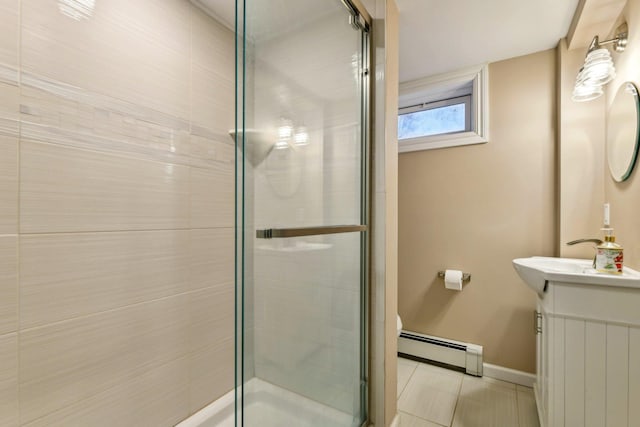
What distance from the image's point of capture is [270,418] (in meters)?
0.76

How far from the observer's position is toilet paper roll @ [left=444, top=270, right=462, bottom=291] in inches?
80.3

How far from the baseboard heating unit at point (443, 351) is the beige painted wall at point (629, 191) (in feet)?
3.45

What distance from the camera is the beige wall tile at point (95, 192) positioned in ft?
2.97

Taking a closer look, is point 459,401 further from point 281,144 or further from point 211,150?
point 211,150

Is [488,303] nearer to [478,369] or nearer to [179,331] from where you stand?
[478,369]

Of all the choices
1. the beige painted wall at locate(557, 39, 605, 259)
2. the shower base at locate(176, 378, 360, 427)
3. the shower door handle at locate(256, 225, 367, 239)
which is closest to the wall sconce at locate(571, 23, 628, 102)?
the beige painted wall at locate(557, 39, 605, 259)

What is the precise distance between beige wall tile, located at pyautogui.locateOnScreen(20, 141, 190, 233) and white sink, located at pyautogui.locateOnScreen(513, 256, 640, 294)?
159cm

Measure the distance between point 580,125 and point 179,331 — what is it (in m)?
2.43

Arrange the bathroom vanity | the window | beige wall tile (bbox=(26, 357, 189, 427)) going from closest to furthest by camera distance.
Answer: beige wall tile (bbox=(26, 357, 189, 427)), the bathroom vanity, the window

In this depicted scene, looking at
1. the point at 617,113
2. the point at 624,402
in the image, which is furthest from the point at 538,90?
the point at 624,402

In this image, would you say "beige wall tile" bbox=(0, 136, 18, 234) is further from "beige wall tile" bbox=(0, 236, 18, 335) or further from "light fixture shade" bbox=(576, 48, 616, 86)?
"light fixture shade" bbox=(576, 48, 616, 86)

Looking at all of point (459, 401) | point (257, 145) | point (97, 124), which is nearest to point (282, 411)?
point (257, 145)

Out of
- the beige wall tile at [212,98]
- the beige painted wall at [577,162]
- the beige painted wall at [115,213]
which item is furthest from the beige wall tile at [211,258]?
the beige painted wall at [577,162]

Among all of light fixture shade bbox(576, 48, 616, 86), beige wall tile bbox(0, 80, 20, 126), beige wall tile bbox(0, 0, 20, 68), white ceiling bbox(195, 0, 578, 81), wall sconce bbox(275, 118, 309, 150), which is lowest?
wall sconce bbox(275, 118, 309, 150)
